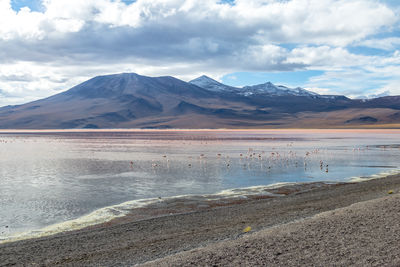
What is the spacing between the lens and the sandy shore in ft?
29.6

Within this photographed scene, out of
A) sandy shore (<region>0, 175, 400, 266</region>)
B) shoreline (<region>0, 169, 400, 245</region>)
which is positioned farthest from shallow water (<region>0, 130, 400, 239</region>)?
sandy shore (<region>0, 175, 400, 266</region>)

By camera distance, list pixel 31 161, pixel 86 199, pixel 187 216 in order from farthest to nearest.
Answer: pixel 31 161, pixel 86 199, pixel 187 216

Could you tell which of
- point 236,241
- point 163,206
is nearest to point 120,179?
point 163,206

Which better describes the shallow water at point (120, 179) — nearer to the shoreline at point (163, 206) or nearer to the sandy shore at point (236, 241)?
the shoreline at point (163, 206)

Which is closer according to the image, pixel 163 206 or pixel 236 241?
pixel 236 241

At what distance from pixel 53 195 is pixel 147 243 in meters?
12.1

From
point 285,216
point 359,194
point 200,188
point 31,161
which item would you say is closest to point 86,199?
point 200,188

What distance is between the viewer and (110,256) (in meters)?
10.9

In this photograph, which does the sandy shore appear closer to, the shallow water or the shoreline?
the shoreline

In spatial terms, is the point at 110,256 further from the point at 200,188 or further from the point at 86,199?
the point at 200,188

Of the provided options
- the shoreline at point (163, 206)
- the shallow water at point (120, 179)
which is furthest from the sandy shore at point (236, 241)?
the shallow water at point (120, 179)

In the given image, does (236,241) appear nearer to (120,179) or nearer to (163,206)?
(163,206)

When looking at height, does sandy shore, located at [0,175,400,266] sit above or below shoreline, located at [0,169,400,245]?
above

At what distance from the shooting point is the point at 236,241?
10.7 meters
